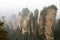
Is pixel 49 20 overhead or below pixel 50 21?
overhead

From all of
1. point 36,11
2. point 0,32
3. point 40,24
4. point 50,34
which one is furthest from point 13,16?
point 0,32

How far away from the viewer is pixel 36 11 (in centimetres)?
3744

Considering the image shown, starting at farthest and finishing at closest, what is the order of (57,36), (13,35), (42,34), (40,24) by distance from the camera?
1. (13,35)
2. (40,24)
3. (42,34)
4. (57,36)

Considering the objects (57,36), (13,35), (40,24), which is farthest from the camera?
(13,35)

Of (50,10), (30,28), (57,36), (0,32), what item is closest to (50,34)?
(57,36)

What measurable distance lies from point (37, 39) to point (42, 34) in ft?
4.07

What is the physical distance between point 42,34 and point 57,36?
3066 millimetres

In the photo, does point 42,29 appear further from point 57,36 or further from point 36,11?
point 36,11

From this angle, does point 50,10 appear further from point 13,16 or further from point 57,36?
point 13,16

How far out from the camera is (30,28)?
119 feet

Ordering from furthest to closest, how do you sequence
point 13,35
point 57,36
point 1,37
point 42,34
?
point 13,35
point 42,34
point 57,36
point 1,37

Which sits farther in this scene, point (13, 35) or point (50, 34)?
point (13, 35)

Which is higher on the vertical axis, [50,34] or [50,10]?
[50,10]

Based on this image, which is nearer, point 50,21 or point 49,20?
point 50,21
